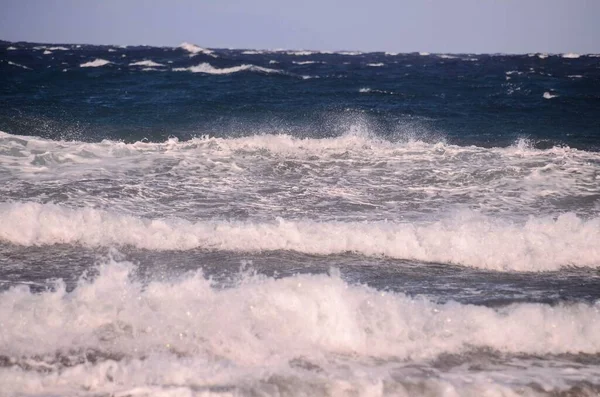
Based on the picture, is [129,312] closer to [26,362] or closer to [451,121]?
[26,362]

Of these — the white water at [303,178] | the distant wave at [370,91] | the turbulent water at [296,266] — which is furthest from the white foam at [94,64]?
the white water at [303,178]

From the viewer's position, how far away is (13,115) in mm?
14680

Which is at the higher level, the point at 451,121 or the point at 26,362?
the point at 451,121

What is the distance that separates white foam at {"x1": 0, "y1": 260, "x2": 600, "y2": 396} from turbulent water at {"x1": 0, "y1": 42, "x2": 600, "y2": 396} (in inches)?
0.6

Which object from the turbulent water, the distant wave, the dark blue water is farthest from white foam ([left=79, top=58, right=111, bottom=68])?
the turbulent water

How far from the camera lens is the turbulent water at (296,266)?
11.3 feet

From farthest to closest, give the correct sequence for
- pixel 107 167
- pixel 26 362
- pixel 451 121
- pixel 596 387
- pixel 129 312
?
pixel 451 121 < pixel 107 167 < pixel 129 312 < pixel 26 362 < pixel 596 387

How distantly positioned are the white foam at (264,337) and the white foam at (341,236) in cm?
145

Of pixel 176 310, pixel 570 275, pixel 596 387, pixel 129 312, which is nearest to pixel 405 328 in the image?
pixel 596 387

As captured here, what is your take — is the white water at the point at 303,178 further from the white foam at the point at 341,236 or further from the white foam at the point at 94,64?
the white foam at the point at 94,64

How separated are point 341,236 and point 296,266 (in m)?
0.84

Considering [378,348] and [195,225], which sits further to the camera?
[195,225]

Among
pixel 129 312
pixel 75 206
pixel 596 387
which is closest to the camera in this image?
pixel 596 387

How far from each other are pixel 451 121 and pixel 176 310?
13.0 metres
